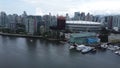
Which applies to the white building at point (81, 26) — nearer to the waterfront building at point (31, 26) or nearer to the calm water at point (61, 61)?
the waterfront building at point (31, 26)

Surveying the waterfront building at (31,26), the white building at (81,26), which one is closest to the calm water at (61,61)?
the waterfront building at (31,26)

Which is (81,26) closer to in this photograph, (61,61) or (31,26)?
(31,26)

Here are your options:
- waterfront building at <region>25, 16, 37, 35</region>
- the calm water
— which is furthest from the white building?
the calm water

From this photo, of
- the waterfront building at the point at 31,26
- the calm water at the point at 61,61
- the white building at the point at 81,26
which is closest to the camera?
the calm water at the point at 61,61

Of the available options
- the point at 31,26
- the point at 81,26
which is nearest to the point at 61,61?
the point at 31,26

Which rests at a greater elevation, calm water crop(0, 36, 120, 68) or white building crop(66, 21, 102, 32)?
white building crop(66, 21, 102, 32)

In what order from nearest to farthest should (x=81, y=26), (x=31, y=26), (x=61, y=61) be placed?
(x=61, y=61) < (x=31, y=26) < (x=81, y=26)

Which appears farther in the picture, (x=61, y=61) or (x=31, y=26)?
(x=31, y=26)

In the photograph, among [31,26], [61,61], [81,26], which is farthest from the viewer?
[81,26]

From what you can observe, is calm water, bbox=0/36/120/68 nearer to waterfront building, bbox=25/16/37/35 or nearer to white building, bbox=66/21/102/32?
waterfront building, bbox=25/16/37/35

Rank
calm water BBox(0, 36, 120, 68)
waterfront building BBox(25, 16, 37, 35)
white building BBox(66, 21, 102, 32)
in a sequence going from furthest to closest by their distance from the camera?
white building BBox(66, 21, 102, 32)
waterfront building BBox(25, 16, 37, 35)
calm water BBox(0, 36, 120, 68)

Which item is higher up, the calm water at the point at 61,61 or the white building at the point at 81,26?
the white building at the point at 81,26

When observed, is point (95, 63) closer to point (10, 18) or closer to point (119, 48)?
point (119, 48)
